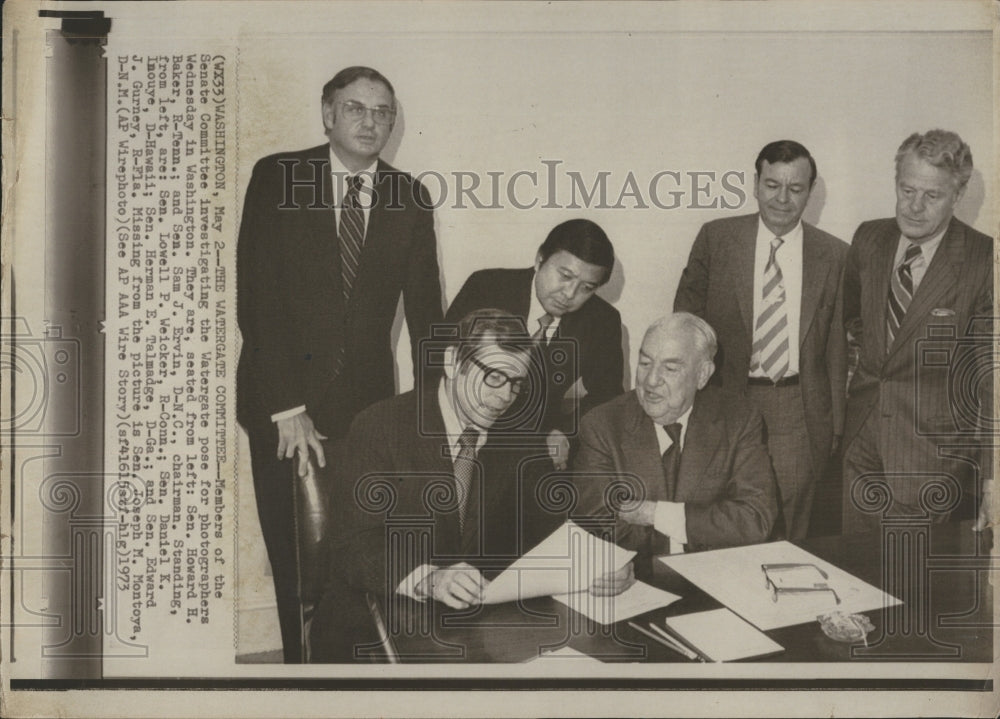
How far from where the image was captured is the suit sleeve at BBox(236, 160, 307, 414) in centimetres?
323

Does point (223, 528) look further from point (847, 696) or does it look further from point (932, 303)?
point (932, 303)

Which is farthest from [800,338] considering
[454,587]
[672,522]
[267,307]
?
[267,307]

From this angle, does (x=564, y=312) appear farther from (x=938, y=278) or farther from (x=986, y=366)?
(x=986, y=366)

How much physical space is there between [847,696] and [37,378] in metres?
2.96

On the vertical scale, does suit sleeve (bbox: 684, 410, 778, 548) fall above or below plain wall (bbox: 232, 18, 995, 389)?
below

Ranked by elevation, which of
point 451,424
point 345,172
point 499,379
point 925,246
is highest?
point 345,172

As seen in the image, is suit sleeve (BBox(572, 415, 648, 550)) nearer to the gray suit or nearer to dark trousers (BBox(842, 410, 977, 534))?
the gray suit

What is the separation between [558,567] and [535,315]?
0.86 m

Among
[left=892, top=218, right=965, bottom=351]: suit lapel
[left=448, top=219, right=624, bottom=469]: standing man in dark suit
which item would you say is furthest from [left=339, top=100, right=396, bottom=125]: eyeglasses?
[left=892, top=218, right=965, bottom=351]: suit lapel

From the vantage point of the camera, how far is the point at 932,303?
329 cm

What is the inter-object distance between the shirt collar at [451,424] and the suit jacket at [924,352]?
1266 mm

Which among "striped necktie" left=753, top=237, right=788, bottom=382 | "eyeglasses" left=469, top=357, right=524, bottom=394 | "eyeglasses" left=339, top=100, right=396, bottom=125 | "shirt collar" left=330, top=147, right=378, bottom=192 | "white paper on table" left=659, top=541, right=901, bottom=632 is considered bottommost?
"white paper on table" left=659, top=541, right=901, bottom=632

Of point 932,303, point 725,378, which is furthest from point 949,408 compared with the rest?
point 725,378

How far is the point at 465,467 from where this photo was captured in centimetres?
323
